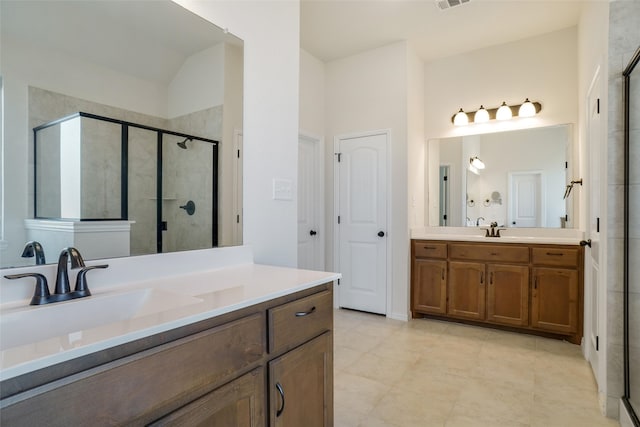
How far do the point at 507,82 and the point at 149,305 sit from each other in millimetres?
3936

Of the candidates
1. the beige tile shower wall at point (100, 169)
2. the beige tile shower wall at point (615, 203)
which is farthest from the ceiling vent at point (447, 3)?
the beige tile shower wall at point (100, 169)

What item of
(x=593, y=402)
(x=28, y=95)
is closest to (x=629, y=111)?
(x=593, y=402)

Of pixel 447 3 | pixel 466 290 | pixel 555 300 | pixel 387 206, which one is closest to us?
pixel 447 3

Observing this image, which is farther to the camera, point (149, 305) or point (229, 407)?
point (149, 305)

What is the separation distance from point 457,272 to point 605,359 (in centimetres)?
148

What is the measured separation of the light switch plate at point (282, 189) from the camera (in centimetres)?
200

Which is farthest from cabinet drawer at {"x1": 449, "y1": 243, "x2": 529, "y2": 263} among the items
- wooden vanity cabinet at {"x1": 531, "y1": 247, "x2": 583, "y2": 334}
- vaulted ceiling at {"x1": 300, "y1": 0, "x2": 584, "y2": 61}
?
vaulted ceiling at {"x1": 300, "y1": 0, "x2": 584, "y2": 61}

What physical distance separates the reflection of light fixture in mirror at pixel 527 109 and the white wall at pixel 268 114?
255 cm

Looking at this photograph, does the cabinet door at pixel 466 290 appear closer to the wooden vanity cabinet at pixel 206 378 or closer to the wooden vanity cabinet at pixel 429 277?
the wooden vanity cabinet at pixel 429 277

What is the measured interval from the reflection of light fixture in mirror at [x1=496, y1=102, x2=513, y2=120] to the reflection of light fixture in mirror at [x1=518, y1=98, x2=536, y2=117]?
10 cm

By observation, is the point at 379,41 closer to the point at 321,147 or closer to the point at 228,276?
the point at 321,147

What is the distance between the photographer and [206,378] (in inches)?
36.0

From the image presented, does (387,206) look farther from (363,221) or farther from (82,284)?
(82,284)

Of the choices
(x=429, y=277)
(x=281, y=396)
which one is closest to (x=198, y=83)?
(x=281, y=396)
